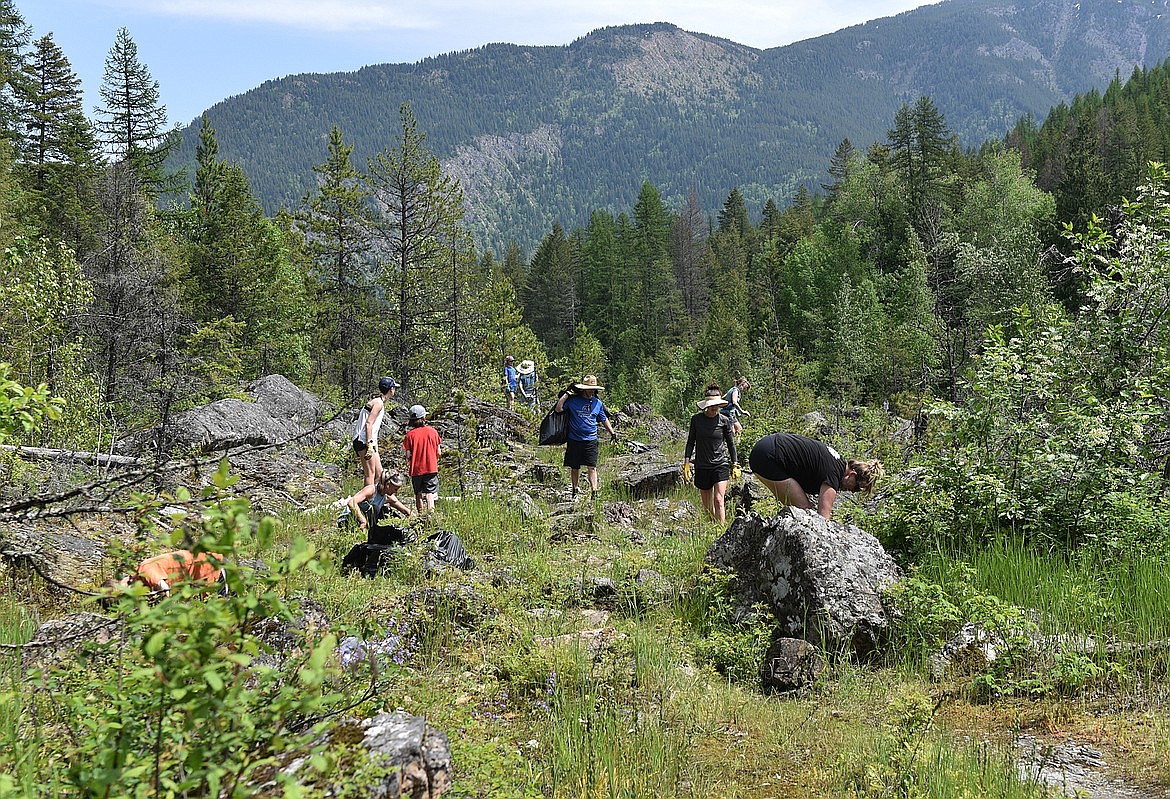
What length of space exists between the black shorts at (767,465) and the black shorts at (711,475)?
7.11 ft

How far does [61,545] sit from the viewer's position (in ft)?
22.5

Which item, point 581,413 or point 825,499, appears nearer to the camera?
point 825,499

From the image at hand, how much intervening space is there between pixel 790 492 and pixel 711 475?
231 centimetres

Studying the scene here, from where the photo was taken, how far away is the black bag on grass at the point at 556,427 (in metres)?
10.8

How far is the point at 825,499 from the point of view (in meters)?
6.61

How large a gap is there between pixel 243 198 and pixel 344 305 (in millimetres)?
12094

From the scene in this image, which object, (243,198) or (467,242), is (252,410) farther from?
(243,198)

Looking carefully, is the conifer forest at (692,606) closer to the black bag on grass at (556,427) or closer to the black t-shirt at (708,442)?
the black t-shirt at (708,442)

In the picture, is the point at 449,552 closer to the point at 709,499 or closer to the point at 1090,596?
the point at 709,499

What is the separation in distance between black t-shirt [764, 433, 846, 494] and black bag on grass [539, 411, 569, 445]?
14.5ft

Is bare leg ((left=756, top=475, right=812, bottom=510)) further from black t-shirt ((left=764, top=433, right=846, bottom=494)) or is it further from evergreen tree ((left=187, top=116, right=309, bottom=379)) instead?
evergreen tree ((left=187, top=116, right=309, bottom=379))

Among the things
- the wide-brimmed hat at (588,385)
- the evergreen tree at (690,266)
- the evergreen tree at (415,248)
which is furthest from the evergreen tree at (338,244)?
the evergreen tree at (690,266)

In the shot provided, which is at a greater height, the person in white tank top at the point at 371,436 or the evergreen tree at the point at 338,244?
the evergreen tree at the point at 338,244

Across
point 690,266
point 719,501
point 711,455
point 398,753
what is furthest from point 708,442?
point 690,266
